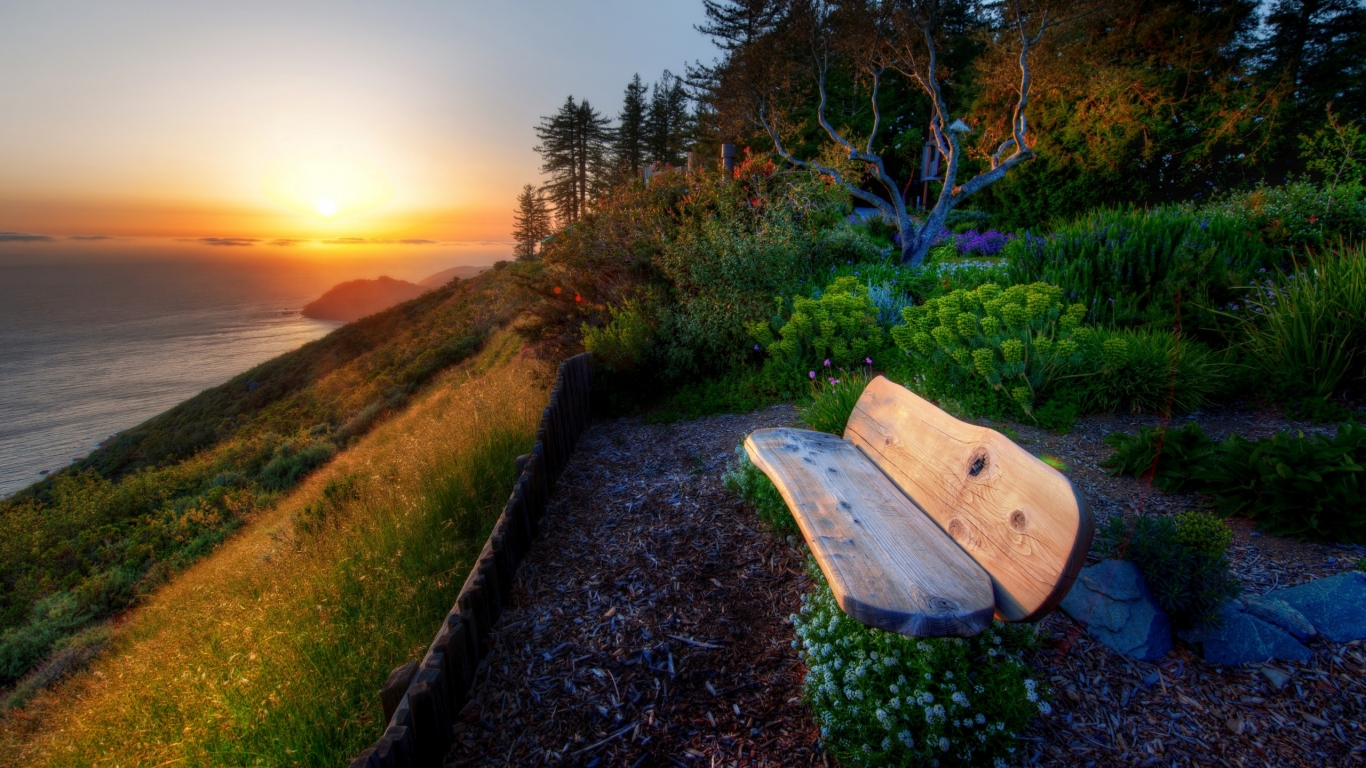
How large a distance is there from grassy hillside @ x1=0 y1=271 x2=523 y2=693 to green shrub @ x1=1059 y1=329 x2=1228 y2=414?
11.1 m

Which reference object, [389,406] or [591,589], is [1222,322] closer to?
[591,589]

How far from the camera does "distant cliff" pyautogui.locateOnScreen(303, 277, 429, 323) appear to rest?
8644 centimetres

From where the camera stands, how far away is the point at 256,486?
1412 cm

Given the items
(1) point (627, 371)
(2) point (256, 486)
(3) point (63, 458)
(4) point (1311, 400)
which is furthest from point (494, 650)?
(3) point (63, 458)

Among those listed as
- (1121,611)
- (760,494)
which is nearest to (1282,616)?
(1121,611)

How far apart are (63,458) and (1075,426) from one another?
158 ft

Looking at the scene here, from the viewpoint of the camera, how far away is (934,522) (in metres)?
2.05

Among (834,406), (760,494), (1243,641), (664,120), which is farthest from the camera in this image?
(664,120)

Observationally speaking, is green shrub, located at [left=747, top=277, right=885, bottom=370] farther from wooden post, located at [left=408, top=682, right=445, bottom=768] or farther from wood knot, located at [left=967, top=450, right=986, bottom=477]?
wooden post, located at [left=408, top=682, right=445, bottom=768]

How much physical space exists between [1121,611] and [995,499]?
0.84 m

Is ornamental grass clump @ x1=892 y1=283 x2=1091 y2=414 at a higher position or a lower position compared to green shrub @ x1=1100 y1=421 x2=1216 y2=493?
higher

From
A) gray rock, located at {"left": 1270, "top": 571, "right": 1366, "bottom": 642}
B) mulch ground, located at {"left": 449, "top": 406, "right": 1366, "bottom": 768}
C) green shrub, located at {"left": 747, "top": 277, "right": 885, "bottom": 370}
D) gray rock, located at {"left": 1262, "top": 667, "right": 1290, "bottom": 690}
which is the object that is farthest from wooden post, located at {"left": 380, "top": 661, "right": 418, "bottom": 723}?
green shrub, located at {"left": 747, "top": 277, "right": 885, "bottom": 370}

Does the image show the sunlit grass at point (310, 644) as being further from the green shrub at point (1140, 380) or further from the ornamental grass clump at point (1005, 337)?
the green shrub at point (1140, 380)

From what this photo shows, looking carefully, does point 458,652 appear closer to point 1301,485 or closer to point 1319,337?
point 1301,485
